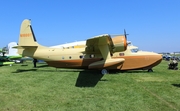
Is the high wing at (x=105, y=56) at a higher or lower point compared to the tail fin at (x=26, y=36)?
lower

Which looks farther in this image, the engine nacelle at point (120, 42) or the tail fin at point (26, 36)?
the tail fin at point (26, 36)

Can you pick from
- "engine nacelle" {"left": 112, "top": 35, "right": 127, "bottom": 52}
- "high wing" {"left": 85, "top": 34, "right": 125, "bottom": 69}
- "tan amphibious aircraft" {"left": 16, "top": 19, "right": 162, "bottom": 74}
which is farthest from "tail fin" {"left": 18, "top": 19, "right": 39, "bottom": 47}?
"engine nacelle" {"left": 112, "top": 35, "right": 127, "bottom": 52}

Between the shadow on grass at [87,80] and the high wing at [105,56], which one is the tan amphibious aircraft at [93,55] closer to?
the high wing at [105,56]

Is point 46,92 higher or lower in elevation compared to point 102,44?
lower

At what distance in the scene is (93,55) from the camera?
1537cm

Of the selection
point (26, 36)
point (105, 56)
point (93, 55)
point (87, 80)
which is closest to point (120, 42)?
point (105, 56)

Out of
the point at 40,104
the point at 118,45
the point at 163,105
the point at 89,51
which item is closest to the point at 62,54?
the point at 89,51

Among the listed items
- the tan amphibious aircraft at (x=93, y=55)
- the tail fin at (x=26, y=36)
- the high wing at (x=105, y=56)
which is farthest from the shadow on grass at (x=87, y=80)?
the tail fin at (x=26, y=36)

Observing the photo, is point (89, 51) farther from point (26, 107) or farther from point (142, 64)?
point (26, 107)

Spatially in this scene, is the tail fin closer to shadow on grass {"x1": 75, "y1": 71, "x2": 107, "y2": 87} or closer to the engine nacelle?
shadow on grass {"x1": 75, "y1": 71, "x2": 107, "y2": 87}

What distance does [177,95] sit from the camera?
7.38m

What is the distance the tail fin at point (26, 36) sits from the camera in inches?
643

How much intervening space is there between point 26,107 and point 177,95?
6.02m

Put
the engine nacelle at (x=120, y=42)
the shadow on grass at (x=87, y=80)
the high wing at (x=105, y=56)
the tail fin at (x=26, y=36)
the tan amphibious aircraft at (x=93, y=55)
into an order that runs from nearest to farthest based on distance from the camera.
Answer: the shadow on grass at (x=87, y=80)
the high wing at (x=105, y=56)
the engine nacelle at (x=120, y=42)
the tan amphibious aircraft at (x=93, y=55)
the tail fin at (x=26, y=36)
